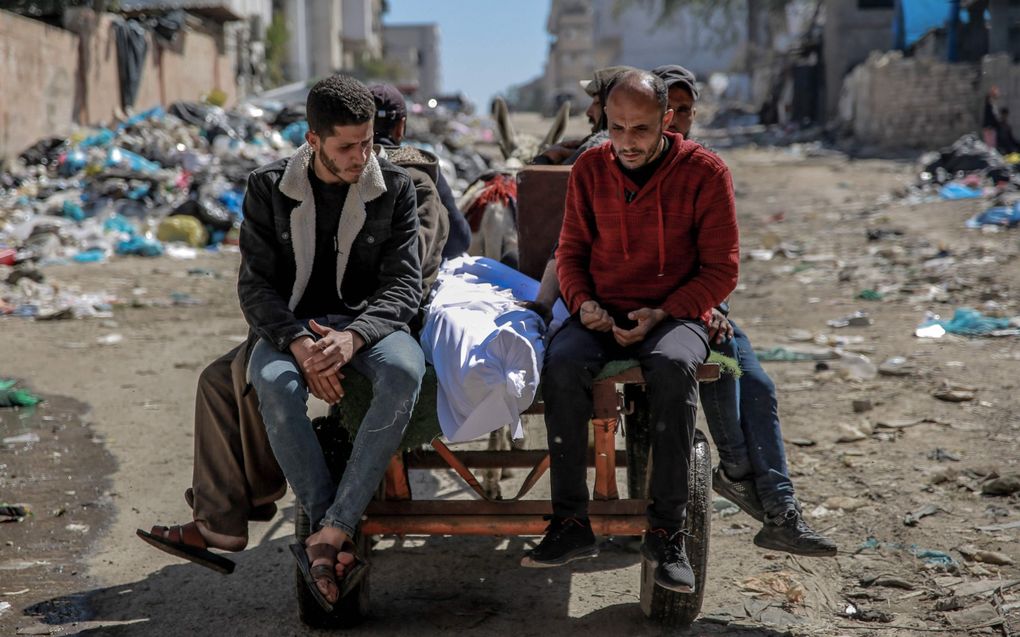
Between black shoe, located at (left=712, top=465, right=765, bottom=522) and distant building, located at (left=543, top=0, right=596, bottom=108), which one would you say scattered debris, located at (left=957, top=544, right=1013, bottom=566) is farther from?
distant building, located at (left=543, top=0, right=596, bottom=108)

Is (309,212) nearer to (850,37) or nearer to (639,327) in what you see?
(639,327)

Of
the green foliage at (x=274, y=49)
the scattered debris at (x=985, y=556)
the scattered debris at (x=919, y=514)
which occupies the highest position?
the green foliage at (x=274, y=49)

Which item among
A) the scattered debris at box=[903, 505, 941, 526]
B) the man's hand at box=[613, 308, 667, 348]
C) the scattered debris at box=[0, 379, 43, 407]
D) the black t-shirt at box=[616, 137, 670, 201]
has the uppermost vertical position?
the black t-shirt at box=[616, 137, 670, 201]

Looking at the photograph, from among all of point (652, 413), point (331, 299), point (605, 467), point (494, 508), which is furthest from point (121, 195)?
point (652, 413)

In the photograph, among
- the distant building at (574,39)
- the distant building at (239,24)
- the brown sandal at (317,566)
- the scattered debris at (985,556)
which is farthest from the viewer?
the distant building at (574,39)

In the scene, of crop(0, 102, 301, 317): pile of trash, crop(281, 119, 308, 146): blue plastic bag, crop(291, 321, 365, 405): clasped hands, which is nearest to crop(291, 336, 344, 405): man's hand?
crop(291, 321, 365, 405): clasped hands

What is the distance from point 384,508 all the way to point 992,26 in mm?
22920

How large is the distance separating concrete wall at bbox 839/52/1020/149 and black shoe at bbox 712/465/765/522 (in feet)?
65.0

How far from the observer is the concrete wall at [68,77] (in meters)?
16.3

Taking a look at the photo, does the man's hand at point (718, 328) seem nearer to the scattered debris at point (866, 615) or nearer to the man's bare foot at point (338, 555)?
the scattered debris at point (866, 615)

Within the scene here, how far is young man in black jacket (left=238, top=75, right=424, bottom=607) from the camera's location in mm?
3270

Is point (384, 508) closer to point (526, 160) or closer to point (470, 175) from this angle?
point (526, 160)

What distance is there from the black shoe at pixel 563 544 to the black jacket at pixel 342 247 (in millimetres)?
821

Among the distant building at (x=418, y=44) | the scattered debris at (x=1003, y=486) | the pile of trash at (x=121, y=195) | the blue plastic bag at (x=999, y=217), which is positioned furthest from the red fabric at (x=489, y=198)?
the distant building at (x=418, y=44)
